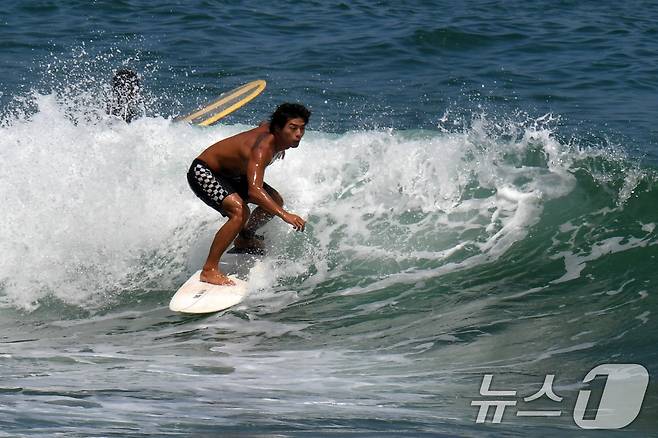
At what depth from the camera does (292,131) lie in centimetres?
735

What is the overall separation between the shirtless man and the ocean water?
56cm

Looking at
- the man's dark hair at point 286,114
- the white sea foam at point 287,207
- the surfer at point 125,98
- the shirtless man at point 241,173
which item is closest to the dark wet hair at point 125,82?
the surfer at point 125,98

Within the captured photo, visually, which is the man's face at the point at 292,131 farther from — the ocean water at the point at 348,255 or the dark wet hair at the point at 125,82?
the dark wet hair at the point at 125,82

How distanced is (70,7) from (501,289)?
42.2ft

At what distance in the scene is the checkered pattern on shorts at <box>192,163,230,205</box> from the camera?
770cm

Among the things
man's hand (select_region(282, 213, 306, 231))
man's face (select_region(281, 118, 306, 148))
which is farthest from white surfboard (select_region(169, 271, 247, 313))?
man's face (select_region(281, 118, 306, 148))

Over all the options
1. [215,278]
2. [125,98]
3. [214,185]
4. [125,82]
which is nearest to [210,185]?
[214,185]

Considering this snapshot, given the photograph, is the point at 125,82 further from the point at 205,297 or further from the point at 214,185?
the point at 205,297

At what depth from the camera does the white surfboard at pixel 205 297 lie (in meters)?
7.77

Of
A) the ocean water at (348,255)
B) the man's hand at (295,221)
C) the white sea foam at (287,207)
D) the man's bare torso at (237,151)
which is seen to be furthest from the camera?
the white sea foam at (287,207)

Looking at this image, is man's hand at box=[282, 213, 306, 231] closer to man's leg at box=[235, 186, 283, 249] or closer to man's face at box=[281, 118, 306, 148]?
man's face at box=[281, 118, 306, 148]

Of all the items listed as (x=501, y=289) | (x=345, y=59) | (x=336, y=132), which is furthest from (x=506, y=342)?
(x=345, y=59)

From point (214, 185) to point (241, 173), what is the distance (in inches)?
8.4

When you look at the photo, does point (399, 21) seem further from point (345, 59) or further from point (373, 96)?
point (373, 96)
